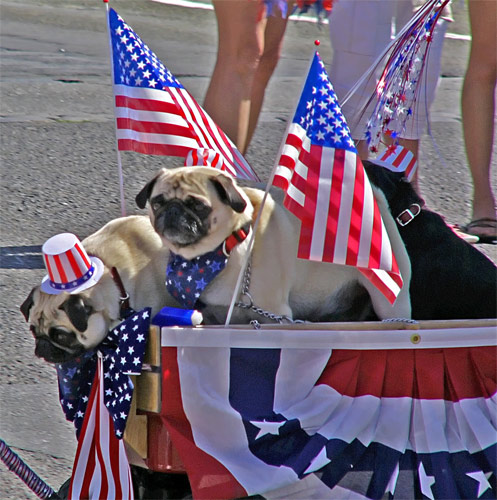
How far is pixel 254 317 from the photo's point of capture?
8.32ft

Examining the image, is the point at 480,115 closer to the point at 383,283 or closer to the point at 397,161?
the point at 397,161

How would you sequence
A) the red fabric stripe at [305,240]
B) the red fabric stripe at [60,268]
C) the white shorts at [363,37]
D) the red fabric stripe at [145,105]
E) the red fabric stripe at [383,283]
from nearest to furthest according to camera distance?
the red fabric stripe at [60,268]
the red fabric stripe at [305,240]
the red fabric stripe at [383,283]
the red fabric stripe at [145,105]
the white shorts at [363,37]

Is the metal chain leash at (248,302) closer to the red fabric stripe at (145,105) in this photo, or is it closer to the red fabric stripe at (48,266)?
the red fabric stripe at (48,266)

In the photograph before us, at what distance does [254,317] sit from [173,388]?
383 mm

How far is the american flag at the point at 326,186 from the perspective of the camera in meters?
2.31

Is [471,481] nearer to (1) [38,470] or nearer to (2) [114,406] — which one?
(2) [114,406]

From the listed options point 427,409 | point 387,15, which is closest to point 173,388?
point 427,409

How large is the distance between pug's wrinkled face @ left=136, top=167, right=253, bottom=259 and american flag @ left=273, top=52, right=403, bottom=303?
0.63 ft

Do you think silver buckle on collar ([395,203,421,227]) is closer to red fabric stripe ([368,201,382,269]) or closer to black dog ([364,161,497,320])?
black dog ([364,161,497,320])

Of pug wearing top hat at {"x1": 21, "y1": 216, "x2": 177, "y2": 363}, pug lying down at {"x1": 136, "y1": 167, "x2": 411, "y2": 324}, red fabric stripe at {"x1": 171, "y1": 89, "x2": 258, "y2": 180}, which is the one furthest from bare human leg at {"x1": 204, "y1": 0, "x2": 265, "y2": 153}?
pug wearing top hat at {"x1": 21, "y1": 216, "x2": 177, "y2": 363}

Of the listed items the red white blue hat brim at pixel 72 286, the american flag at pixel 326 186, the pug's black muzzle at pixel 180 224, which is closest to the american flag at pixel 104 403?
the red white blue hat brim at pixel 72 286

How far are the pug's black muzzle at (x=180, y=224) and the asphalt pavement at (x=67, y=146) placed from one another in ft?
2.33

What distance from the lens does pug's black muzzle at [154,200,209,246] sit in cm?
240

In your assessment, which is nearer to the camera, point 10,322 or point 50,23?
point 10,322
